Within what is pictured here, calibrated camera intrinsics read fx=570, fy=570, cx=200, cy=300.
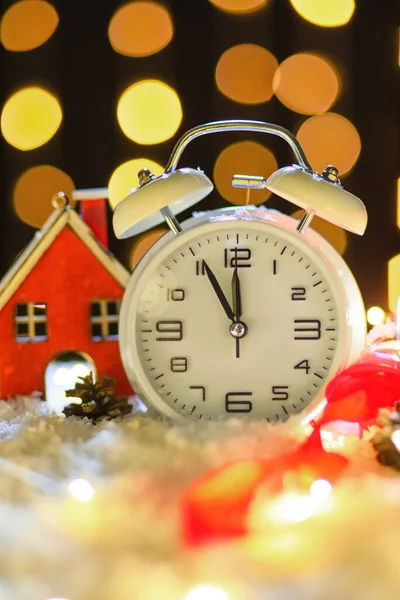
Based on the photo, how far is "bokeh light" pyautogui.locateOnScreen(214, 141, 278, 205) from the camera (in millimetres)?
1274

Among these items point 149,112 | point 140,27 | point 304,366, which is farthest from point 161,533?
point 140,27

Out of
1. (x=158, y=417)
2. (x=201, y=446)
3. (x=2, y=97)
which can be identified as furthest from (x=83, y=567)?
(x=2, y=97)

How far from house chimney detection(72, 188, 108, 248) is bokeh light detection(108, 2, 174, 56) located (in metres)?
0.43

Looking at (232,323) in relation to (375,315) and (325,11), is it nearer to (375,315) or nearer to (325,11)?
(375,315)

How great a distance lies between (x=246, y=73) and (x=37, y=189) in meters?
0.54

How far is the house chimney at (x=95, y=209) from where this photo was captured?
1.04 m

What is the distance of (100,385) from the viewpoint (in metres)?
0.89

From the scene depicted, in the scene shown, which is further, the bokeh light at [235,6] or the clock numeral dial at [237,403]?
the bokeh light at [235,6]

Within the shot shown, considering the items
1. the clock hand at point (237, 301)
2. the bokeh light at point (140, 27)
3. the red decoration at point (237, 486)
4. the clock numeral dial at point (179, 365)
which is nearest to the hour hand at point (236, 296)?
the clock hand at point (237, 301)

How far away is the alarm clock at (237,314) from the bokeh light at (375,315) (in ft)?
1.51

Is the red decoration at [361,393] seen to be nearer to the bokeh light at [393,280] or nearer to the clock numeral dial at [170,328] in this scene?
the clock numeral dial at [170,328]

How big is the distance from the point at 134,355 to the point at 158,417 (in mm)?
100

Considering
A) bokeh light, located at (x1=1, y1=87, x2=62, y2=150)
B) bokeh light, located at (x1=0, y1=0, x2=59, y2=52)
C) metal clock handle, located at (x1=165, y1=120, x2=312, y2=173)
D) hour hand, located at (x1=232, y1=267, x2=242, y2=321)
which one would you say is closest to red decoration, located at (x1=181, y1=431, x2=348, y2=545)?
hour hand, located at (x1=232, y1=267, x2=242, y2=321)

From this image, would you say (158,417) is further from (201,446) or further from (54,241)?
(54,241)
